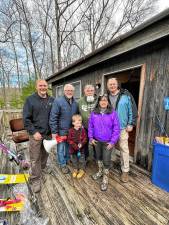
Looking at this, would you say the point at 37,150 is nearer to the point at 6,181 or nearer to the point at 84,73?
the point at 6,181

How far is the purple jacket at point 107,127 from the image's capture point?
229 cm

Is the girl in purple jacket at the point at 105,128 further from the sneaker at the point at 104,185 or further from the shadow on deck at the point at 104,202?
the shadow on deck at the point at 104,202

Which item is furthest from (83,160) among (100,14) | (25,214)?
(100,14)

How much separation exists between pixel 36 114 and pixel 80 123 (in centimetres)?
70

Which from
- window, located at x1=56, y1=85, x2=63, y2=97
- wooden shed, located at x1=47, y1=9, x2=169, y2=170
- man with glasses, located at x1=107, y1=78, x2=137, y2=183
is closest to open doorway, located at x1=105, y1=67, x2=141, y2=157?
wooden shed, located at x1=47, y1=9, x2=169, y2=170

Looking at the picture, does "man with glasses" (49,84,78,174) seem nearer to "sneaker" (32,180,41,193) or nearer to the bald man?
the bald man

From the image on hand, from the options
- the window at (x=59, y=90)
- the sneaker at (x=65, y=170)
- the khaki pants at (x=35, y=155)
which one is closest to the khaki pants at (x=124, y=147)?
the sneaker at (x=65, y=170)

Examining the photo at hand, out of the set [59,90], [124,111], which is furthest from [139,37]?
[59,90]

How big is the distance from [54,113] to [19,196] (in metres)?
1.24

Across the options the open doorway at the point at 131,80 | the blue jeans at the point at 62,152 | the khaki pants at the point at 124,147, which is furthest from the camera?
the open doorway at the point at 131,80

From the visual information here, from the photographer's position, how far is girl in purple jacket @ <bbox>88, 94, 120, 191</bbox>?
2.29 meters

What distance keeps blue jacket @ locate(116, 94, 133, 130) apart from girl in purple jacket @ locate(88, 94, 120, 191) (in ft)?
0.69

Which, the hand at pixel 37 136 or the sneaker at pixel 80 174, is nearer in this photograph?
the hand at pixel 37 136

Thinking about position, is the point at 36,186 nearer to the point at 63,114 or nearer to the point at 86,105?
the point at 63,114
